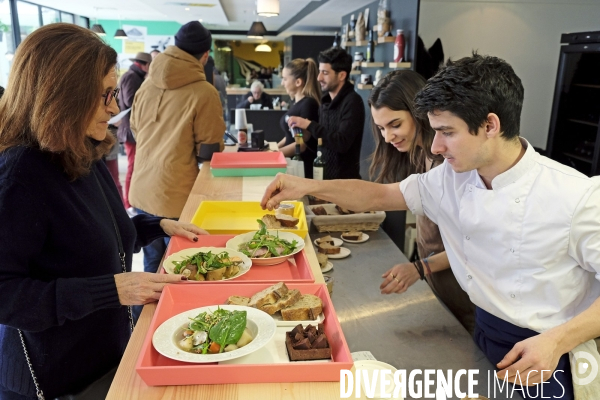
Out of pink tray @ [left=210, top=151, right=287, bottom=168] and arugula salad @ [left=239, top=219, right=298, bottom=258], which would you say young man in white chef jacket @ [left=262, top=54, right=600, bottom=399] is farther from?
pink tray @ [left=210, top=151, right=287, bottom=168]

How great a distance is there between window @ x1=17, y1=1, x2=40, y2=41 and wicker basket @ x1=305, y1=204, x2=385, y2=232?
35.1 feet

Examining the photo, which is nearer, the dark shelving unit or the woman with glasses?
the woman with glasses

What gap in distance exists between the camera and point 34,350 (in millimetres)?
1344

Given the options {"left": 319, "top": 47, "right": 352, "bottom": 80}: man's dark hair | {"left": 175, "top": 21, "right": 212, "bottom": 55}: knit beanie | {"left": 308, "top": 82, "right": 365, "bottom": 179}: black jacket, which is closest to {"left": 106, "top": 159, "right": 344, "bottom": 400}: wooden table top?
{"left": 175, "top": 21, "right": 212, "bottom": 55}: knit beanie

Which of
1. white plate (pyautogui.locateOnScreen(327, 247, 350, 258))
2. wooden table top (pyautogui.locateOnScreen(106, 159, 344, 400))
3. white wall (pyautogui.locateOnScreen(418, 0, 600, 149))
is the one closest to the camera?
wooden table top (pyautogui.locateOnScreen(106, 159, 344, 400))

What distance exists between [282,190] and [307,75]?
8.52 ft

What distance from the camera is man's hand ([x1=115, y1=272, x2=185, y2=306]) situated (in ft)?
4.22

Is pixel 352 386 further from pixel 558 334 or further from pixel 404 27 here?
pixel 404 27

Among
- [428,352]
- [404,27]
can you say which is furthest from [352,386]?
[404,27]

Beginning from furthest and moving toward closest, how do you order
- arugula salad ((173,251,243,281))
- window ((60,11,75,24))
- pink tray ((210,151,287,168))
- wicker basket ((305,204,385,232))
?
1. window ((60,11,75,24))
2. pink tray ((210,151,287,168))
3. wicker basket ((305,204,385,232))
4. arugula salad ((173,251,243,281))

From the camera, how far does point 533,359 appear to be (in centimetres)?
119

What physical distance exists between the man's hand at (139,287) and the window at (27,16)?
11355 millimetres

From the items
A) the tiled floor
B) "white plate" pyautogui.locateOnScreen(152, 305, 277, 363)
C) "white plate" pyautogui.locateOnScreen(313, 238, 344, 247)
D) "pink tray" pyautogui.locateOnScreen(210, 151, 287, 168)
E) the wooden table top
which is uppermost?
"pink tray" pyautogui.locateOnScreen(210, 151, 287, 168)

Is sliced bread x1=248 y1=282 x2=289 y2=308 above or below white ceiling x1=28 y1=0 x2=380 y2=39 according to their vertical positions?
below
